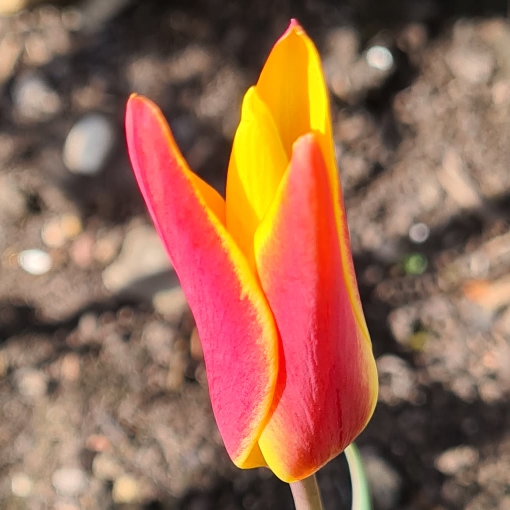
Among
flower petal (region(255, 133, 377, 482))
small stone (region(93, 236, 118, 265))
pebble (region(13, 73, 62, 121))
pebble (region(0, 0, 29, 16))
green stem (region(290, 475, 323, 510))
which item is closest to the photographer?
flower petal (region(255, 133, 377, 482))

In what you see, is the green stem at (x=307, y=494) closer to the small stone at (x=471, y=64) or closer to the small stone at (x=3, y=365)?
the small stone at (x=3, y=365)

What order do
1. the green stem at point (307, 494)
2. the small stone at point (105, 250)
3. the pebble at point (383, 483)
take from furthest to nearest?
the small stone at point (105, 250) → the pebble at point (383, 483) → the green stem at point (307, 494)

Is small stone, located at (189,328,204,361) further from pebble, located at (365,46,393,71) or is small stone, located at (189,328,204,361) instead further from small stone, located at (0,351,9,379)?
pebble, located at (365,46,393,71)

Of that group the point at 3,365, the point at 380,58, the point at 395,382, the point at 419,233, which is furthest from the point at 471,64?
the point at 3,365

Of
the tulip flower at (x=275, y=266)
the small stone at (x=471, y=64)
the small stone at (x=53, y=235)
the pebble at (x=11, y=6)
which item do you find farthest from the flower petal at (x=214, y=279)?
the pebble at (x=11, y=6)

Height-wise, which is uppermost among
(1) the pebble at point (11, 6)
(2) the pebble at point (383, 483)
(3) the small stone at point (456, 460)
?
(1) the pebble at point (11, 6)

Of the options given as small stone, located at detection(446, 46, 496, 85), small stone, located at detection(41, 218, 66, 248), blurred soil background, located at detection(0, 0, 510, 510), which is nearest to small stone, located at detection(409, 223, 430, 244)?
blurred soil background, located at detection(0, 0, 510, 510)

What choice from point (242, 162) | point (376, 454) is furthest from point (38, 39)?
point (242, 162)

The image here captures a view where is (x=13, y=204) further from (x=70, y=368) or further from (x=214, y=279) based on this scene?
(x=214, y=279)
